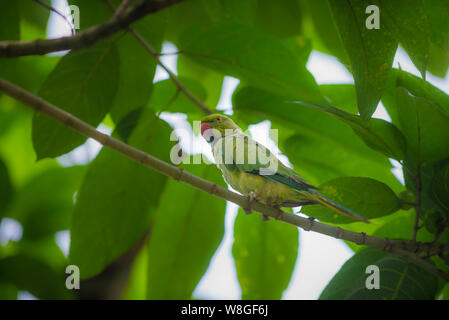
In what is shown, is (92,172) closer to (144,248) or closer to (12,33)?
(12,33)

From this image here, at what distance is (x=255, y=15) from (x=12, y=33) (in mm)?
1328

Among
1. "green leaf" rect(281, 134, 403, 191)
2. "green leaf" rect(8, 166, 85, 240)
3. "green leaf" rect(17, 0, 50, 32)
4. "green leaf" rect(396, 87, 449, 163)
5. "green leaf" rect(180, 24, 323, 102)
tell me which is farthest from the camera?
"green leaf" rect(8, 166, 85, 240)

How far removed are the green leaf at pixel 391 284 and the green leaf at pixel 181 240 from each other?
2.25 feet

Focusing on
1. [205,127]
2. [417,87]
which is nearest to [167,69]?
[205,127]

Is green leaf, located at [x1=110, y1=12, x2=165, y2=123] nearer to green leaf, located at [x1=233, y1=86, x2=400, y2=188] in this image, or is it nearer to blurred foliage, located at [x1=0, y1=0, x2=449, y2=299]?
blurred foliage, located at [x1=0, y1=0, x2=449, y2=299]

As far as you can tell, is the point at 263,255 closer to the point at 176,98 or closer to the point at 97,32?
the point at 176,98

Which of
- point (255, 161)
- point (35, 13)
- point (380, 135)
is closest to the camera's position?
point (380, 135)

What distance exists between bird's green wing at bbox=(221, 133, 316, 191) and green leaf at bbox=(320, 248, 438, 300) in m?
0.49

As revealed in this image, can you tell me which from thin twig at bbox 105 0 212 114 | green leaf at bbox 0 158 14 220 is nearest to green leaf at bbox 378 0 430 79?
thin twig at bbox 105 0 212 114

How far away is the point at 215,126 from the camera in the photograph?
6.81 feet

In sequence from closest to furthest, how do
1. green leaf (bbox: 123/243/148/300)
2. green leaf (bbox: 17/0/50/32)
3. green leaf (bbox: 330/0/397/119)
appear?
green leaf (bbox: 330/0/397/119) → green leaf (bbox: 17/0/50/32) → green leaf (bbox: 123/243/148/300)

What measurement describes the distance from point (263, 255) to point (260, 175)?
707 millimetres

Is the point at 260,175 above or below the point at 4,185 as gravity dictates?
below

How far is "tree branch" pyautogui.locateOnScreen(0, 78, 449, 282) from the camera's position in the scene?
4.14 ft
